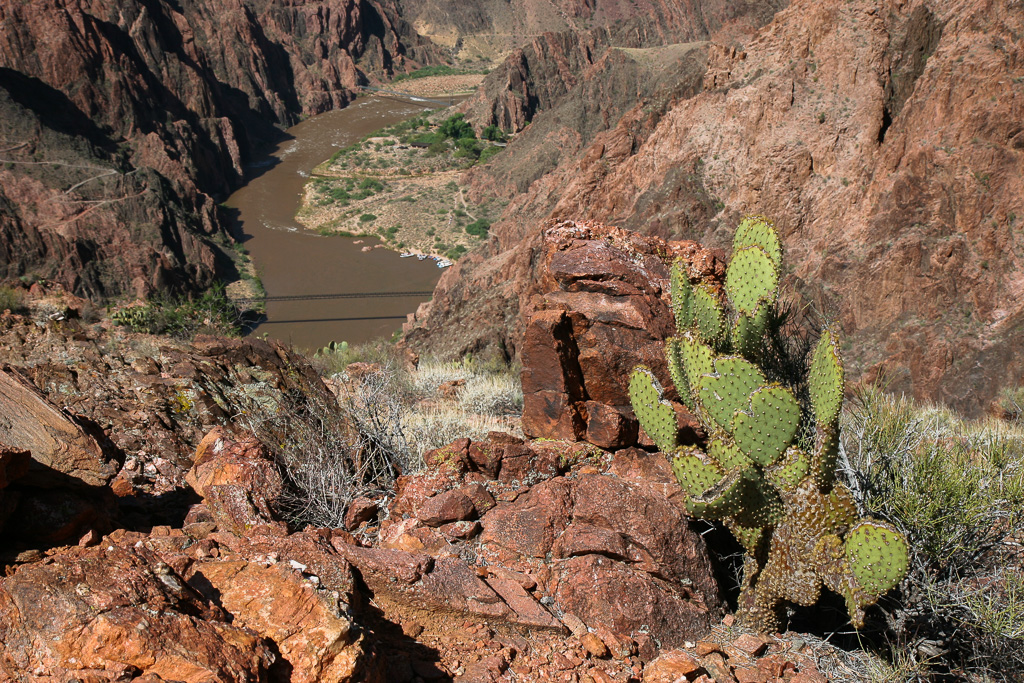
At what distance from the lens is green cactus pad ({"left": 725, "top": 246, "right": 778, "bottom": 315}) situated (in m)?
4.35

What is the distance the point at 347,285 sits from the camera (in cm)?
3966

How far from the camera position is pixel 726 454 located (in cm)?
393

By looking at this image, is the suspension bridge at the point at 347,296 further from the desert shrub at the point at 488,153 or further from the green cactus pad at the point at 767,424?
the green cactus pad at the point at 767,424

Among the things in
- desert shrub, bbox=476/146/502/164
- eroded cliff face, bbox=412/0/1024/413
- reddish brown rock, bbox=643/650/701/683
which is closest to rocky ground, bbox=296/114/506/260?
desert shrub, bbox=476/146/502/164

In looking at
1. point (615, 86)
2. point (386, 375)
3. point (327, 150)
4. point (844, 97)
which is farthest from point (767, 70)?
point (327, 150)

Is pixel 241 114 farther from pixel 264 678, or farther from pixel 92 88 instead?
pixel 264 678

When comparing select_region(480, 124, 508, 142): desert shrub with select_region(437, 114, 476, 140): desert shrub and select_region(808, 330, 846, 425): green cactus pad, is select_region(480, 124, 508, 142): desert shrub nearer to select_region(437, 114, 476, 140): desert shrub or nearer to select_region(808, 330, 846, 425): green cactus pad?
select_region(437, 114, 476, 140): desert shrub

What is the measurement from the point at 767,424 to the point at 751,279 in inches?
Result: 44.6

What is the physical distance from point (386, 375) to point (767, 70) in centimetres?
1484

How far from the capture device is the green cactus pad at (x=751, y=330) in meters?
4.25

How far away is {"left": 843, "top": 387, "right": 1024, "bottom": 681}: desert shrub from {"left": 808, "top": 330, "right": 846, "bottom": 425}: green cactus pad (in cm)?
94

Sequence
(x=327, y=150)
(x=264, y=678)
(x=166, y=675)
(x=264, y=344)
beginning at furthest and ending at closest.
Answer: (x=327, y=150), (x=264, y=344), (x=264, y=678), (x=166, y=675)

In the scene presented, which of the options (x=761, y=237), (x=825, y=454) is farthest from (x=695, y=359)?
(x=761, y=237)

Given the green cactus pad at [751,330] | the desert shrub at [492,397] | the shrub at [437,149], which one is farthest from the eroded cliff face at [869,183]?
the shrub at [437,149]
